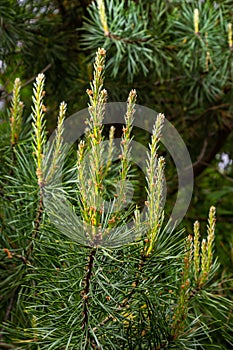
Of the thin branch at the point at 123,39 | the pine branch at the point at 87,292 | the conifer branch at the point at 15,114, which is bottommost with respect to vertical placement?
the pine branch at the point at 87,292

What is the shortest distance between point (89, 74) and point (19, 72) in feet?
0.49

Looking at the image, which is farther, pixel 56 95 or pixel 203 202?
pixel 203 202

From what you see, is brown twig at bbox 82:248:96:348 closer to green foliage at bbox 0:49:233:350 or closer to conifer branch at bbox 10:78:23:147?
green foliage at bbox 0:49:233:350

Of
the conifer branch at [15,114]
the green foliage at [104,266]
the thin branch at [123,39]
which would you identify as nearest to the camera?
the green foliage at [104,266]

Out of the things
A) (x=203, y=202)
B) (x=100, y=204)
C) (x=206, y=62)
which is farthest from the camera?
(x=203, y=202)

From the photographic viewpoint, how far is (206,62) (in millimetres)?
728

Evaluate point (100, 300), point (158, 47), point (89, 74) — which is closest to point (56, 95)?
point (89, 74)

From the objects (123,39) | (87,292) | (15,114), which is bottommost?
(87,292)

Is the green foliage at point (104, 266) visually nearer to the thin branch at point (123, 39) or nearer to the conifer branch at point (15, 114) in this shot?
the conifer branch at point (15, 114)

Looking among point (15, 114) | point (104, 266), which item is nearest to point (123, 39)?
point (15, 114)

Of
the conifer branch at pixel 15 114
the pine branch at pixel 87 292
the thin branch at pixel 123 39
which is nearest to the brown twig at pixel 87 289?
the pine branch at pixel 87 292

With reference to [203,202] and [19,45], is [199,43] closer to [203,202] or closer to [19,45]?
[19,45]

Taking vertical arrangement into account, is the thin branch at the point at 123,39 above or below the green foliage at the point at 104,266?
above

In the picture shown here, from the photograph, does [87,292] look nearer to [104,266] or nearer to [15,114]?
[104,266]
